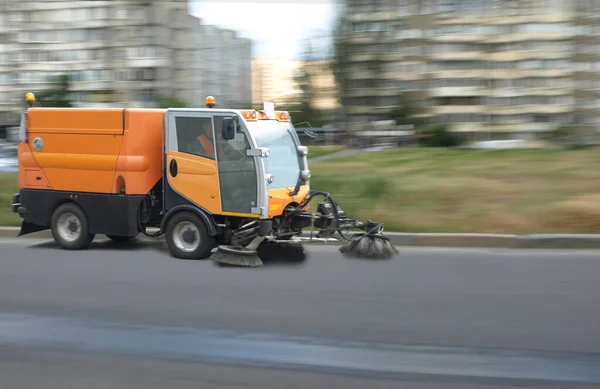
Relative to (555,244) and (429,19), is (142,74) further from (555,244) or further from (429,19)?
(555,244)

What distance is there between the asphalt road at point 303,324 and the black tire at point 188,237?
0.24 metres

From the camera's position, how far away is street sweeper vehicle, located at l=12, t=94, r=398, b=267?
938cm

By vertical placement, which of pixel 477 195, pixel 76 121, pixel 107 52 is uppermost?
pixel 107 52

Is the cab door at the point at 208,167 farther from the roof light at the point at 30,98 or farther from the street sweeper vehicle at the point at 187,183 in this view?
the roof light at the point at 30,98

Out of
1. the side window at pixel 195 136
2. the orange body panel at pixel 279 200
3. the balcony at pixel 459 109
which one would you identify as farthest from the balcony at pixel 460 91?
the side window at pixel 195 136

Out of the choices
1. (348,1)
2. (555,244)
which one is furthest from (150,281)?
(348,1)

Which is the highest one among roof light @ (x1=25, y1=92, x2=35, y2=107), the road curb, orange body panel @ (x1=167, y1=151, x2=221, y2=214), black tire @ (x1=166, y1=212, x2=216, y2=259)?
roof light @ (x1=25, y1=92, x2=35, y2=107)

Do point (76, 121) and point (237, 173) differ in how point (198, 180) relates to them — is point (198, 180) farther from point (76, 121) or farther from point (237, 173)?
point (76, 121)

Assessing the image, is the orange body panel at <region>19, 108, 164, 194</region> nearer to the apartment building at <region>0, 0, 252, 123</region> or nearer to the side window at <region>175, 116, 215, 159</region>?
the side window at <region>175, 116, 215, 159</region>

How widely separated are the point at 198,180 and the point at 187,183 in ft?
0.56

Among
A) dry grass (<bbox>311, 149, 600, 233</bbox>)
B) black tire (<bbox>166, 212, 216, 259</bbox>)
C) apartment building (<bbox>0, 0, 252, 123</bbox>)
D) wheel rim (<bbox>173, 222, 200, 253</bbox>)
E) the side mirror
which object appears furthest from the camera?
apartment building (<bbox>0, 0, 252, 123</bbox>)

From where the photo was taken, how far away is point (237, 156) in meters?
9.34

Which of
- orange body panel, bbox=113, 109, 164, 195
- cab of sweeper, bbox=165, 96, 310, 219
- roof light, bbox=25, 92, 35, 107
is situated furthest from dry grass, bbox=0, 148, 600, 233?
orange body panel, bbox=113, 109, 164, 195

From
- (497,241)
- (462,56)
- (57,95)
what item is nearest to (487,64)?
(462,56)
